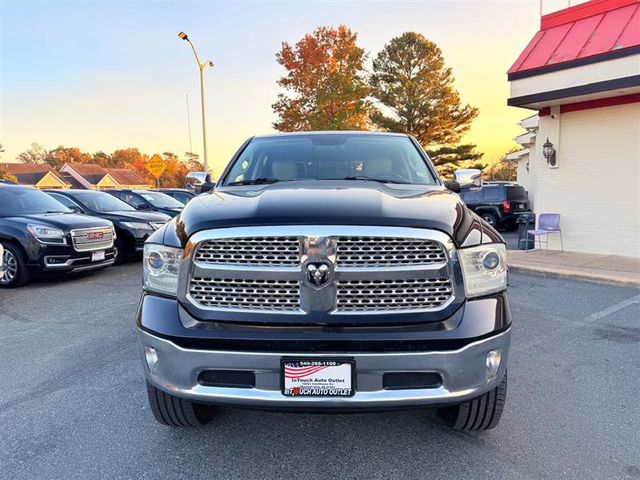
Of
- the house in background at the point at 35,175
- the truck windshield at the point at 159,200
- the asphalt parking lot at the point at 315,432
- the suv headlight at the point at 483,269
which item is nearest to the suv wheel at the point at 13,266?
the asphalt parking lot at the point at 315,432

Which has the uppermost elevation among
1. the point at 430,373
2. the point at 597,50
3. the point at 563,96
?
the point at 597,50

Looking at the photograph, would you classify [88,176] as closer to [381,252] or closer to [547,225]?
[547,225]

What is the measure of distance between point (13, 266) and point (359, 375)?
23.9 feet

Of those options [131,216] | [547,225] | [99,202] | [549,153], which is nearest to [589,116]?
[549,153]

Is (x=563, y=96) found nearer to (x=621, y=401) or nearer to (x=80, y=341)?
(x=621, y=401)

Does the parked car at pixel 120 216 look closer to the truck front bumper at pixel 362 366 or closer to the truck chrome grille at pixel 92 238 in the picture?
the truck chrome grille at pixel 92 238

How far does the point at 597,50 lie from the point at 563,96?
0.94 meters

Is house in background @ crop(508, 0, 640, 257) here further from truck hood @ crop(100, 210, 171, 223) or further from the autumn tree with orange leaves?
the autumn tree with orange leaves

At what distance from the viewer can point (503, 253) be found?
7.73 feet

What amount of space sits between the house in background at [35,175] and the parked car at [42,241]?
5243 centimetres

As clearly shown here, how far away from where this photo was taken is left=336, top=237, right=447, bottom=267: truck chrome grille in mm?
2135

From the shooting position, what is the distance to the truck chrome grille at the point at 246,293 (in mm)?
2156

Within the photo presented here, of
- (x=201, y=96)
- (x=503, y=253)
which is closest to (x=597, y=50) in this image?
(x=503, y=253)

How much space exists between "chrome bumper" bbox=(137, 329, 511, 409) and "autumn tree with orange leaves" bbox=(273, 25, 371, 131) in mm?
25251
